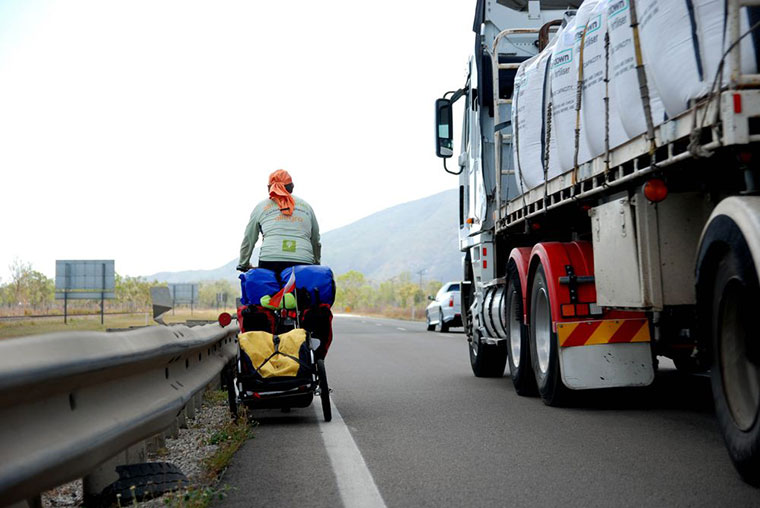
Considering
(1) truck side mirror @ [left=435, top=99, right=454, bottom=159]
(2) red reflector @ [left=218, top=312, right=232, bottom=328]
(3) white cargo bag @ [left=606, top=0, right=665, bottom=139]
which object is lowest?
(2) red reflector @ [left=218, top=312, right=232, bottom=328]

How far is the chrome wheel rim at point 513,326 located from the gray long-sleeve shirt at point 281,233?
2.46 metres

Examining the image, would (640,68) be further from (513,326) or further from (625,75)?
(513,326)

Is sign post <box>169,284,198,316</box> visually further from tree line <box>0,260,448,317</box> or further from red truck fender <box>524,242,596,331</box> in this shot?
red truck fender <box>524,242,596,331</box>

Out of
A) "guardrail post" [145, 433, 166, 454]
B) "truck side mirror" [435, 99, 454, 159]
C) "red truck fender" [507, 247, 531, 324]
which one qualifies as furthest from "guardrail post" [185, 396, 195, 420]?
"truck side mirror" [435, 99, 454, 159]

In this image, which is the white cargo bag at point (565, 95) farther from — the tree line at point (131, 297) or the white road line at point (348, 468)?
the tree line at point (131, 297)

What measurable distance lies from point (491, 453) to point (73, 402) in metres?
3.27

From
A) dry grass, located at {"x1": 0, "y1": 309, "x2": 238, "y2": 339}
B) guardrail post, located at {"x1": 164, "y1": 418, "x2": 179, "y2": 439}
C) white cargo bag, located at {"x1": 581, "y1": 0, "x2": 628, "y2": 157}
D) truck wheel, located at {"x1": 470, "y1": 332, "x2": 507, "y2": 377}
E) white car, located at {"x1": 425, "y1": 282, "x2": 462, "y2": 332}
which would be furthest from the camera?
dry grass, located at {"x1": 0, "y1": 309, "x2": 238, "y2": 339}

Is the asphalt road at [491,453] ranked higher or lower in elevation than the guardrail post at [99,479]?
lower

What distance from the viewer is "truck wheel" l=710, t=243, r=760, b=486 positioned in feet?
14.0

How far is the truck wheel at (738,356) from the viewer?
4277mm

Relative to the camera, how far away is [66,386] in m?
3.10

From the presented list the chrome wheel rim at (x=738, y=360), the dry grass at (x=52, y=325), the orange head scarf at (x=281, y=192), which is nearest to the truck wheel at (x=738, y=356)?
the chrome wheel rim at (x=738, y=360)

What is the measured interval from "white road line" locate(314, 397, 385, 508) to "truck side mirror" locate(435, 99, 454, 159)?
237 inches

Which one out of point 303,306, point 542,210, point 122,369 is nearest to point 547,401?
point 542,210
